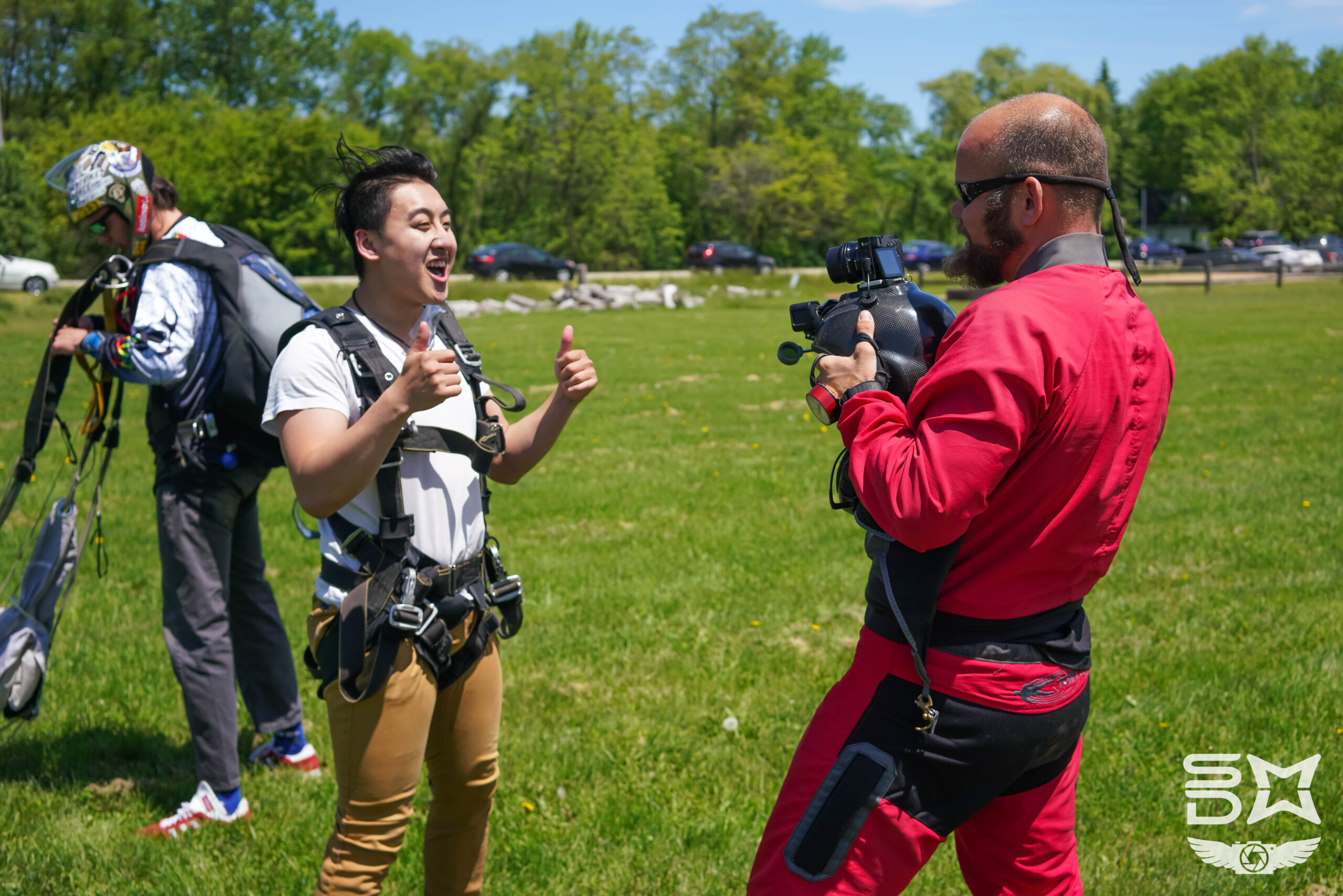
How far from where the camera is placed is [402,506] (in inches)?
112

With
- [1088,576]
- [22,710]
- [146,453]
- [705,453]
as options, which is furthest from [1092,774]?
[146,453]

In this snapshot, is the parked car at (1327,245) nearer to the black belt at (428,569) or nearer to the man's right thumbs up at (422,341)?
the black belt at (428,569)

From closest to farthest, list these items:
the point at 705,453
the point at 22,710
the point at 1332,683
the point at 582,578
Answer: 1. the point at 22,710
2. the point at 1332,683
3. the point at 582,578
4. the point at 705,453

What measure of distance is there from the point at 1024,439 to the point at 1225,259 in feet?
204

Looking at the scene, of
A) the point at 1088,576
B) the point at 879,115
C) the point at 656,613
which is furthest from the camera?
the point at 879,115

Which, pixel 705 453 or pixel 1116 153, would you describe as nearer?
pixel 705 453

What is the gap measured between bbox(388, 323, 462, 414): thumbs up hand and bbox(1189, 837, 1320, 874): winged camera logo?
333 cm

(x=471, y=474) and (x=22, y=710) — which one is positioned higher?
(x=471, y=474)

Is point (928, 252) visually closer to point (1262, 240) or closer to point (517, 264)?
point (517, 264)

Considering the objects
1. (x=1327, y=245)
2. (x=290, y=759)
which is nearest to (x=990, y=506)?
(x=290, y=759)

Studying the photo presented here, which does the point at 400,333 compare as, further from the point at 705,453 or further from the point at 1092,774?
the point at 705,453

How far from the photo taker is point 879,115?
81312 mm

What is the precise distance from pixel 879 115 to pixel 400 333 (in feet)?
276

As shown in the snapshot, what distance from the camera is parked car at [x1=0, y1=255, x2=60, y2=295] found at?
106 ft
